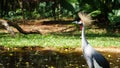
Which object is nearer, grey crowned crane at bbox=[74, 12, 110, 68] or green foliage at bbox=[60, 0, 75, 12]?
grey crowned crane at bbox=[74, 12, 110, 68]

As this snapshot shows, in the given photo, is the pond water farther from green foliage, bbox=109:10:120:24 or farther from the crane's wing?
green foliage, bbox=109:10:120:24

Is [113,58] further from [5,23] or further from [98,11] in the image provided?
[98,11]

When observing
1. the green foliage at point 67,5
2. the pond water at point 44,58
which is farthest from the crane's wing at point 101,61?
the green foliage at point 67,5

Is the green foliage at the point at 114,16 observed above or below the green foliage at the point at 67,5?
below

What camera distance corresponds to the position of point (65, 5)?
26734 mm

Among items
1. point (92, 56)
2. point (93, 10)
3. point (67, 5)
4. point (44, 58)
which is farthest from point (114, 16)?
point (92, 56)

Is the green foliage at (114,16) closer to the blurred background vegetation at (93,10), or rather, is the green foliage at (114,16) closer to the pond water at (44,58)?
the blurred background vegetation at (93,10)

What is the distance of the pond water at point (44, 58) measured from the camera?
12170mm

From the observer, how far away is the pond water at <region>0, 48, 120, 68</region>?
39.9ft

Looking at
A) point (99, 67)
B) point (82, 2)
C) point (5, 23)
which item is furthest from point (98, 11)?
point (99, 67)

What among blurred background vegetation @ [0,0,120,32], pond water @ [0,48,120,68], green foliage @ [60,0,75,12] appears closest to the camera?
pond water @ [0,48,120,68]

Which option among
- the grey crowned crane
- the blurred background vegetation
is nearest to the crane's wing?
the grey crowned crane

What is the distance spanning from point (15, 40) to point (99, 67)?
10128 mm

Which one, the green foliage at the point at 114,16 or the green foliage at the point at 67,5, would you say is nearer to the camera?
the green foliage at the point at 114,16
